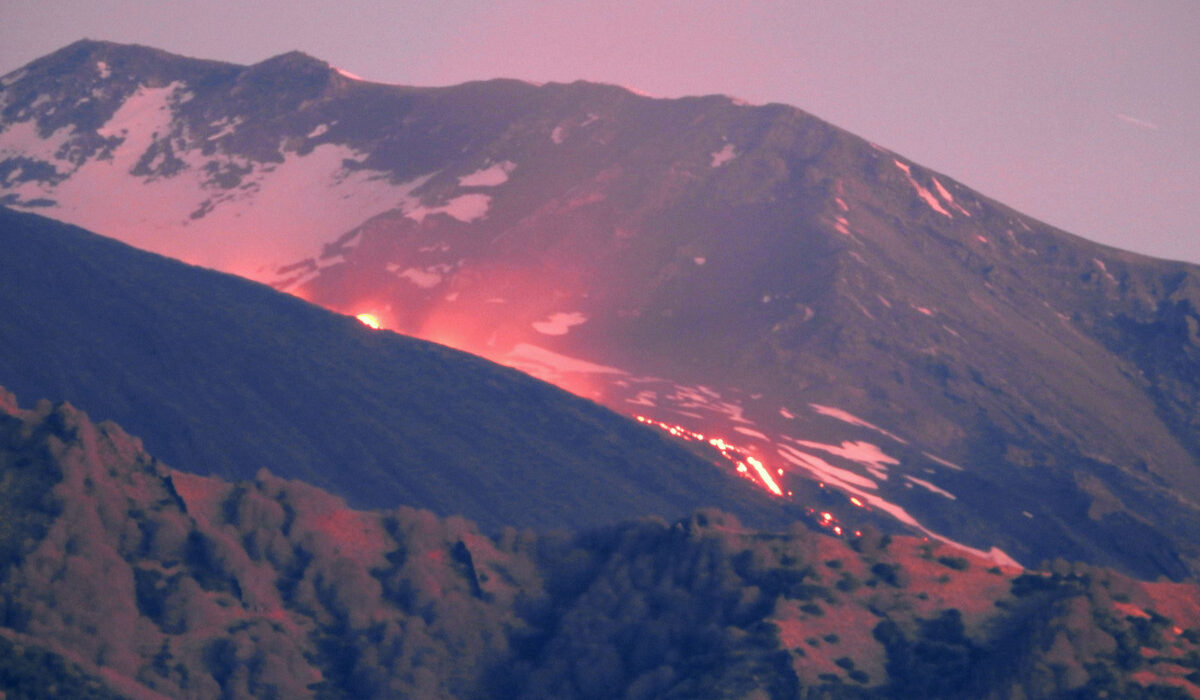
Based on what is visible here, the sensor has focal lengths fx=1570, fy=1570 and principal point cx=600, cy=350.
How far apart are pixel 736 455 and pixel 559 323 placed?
40128mm

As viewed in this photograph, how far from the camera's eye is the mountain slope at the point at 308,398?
10256 centimetres

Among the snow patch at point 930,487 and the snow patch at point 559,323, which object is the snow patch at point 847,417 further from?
the snow patch at point 559,323

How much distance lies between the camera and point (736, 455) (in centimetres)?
12525

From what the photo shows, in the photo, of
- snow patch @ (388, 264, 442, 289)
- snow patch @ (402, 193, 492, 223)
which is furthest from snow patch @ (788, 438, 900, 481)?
snow patch @ (402, 193, 492, 223)

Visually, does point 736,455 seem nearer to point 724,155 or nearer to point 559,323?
point 559,323

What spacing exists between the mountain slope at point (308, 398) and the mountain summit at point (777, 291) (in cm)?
1408

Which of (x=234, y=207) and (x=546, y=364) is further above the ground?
(x=234, y=207)

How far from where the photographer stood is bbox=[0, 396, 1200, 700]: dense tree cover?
2036 inches

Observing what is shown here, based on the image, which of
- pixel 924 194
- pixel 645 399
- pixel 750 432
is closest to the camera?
pixel 750 432

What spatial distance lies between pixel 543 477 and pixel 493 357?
3976 centimetres

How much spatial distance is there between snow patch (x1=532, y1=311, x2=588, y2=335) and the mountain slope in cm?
2597

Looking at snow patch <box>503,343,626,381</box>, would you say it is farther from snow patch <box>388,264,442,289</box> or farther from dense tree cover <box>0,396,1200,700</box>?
dense tree cover <box>0,396,1200,700</box>

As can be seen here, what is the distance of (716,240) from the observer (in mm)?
173500

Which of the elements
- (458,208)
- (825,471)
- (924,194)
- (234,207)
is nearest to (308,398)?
(825,471)
